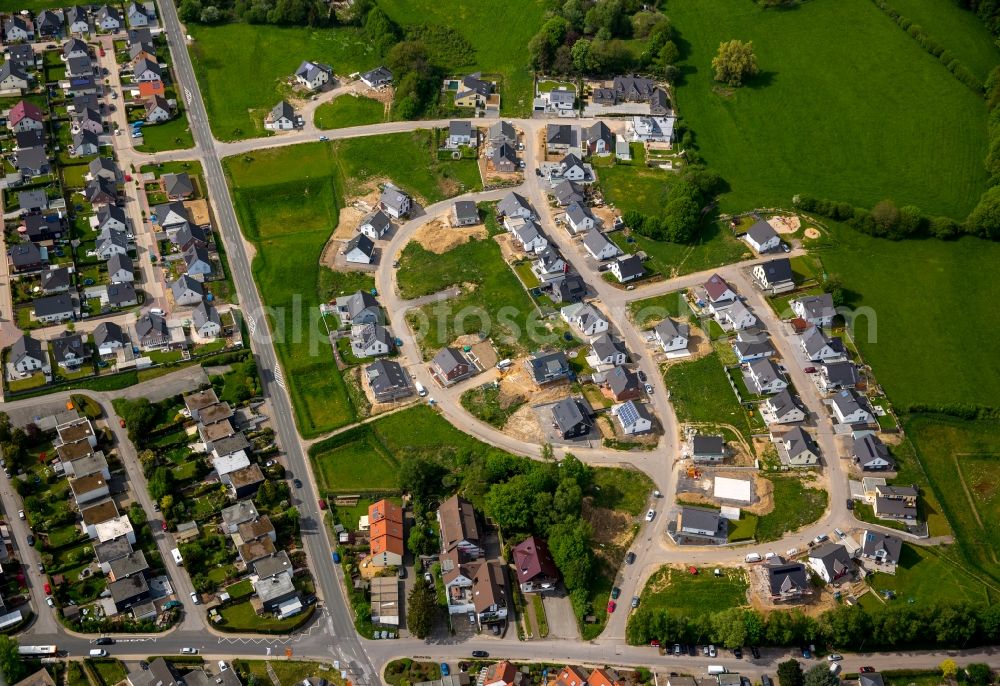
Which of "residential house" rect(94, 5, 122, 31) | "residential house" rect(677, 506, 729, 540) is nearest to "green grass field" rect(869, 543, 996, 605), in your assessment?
"residential house" rect(677, 506, 729, 540)

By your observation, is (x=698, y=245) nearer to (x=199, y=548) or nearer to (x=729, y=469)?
(x=729, y=469)

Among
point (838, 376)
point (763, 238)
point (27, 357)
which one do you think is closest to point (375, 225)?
point (27, 357)

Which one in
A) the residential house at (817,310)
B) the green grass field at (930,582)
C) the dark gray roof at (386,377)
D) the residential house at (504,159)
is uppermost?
the residential house at (504,159)

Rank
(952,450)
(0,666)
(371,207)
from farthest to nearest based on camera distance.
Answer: (371,207) < (952,450) < (0,666)

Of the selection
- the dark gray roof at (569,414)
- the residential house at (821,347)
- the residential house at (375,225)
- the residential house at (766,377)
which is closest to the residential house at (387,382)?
the dark gray roof at (569,414)

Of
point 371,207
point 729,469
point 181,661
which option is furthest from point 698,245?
point 181,661

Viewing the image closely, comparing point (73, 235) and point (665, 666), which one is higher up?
point (73, 235)

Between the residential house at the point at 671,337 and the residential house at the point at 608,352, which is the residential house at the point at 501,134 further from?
the residential house at the point at 671,337
